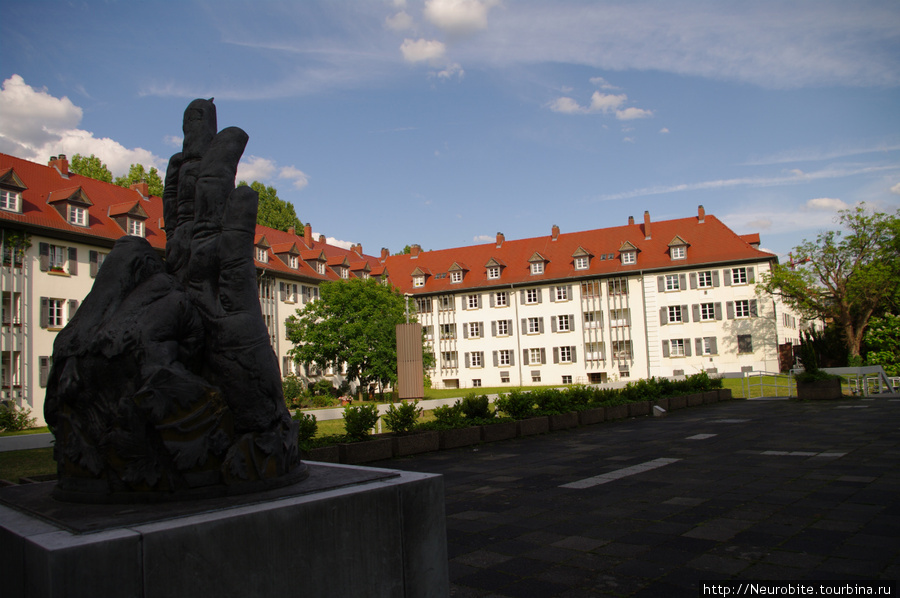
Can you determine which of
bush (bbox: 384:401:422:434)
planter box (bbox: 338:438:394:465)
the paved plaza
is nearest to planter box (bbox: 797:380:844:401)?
the paved plaza

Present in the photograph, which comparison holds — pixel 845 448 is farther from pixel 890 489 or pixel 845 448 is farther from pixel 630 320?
pixel 630 320

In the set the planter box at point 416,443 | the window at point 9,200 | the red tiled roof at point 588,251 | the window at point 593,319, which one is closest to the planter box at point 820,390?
the planter box at point 416,443

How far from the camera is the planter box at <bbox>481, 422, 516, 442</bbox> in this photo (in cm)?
1470

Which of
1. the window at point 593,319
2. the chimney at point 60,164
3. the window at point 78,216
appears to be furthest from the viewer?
the window at point 593,319

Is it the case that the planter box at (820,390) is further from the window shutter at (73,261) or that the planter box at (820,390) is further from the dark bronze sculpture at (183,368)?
the window shutter at (73,261)

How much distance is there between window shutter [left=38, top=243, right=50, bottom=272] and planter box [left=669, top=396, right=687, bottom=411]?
98.0ft

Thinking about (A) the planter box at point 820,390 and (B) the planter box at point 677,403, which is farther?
(A) the planter box at point 820,390

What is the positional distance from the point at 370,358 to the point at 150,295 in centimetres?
3978

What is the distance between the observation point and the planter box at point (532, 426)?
15.7 m

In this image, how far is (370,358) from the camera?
44125mm

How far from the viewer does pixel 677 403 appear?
2306 centimetres

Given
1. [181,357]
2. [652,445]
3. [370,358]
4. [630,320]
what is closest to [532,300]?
[630,320]

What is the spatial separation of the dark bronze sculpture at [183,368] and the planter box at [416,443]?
7651 millimetres

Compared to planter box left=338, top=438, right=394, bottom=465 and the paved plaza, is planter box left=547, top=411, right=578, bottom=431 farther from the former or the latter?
planter box left=338, top=438, right=394, bottom=465
